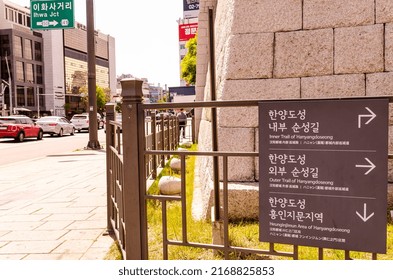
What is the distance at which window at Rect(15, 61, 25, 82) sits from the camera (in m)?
75.1

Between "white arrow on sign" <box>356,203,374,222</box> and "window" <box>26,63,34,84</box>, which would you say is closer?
"white arrow on sign" <box>356,203,374,222</box>

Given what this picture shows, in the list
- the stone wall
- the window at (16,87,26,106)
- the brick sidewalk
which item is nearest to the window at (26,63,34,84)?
the window at (16,87,26,106)

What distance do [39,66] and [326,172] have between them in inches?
3510

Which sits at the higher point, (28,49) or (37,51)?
(37,51)

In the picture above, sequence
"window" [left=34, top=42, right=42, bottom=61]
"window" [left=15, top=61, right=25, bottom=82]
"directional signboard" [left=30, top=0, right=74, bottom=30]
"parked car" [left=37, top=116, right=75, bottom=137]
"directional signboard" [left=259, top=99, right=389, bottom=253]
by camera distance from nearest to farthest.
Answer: "directional signboard" [left=259, top=99, right=389, bottom=253] < "directional signboard" [left=30, top=0, right=74, bottom=30] < "parked car" [left=37, top=116, right=75, bottom=137] < "window" [left=15, top=61, right=25, bottom=82] < "window" [left=34, top=42, right=42, bottom=61]

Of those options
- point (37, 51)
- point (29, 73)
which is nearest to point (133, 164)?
point (29, 73)

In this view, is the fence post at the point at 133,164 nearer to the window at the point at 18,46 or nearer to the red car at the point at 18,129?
the red car at the point at 18,129

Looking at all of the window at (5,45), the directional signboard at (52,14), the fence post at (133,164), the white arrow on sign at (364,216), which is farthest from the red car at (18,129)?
the window at (5,45)

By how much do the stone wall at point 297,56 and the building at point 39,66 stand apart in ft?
212

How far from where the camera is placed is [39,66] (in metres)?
83.9

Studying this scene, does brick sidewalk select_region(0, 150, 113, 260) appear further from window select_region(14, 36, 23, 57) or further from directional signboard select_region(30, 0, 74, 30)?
window select_region(14, 36, 23, 57)

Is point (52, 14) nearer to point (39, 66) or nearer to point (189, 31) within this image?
point (189, 31)

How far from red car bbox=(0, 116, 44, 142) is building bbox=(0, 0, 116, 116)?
44.1 m

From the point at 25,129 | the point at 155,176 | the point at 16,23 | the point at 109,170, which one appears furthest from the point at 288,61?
the point at 16,23
